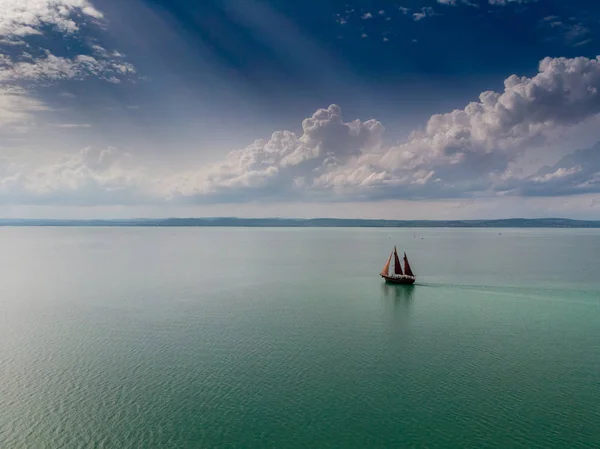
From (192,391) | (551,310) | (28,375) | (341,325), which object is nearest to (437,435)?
(192,391)

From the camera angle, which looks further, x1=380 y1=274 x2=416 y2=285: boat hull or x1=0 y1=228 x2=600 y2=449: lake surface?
x1=380 y1=274 x2=416 y2=285: boat hull

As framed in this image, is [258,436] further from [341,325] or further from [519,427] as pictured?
[341,325]

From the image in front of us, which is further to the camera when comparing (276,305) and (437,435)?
(276,305)

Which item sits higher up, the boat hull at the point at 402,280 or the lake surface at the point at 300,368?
the boat hull at the point at 402,280

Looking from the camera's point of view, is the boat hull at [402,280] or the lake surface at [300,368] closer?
the lake surface at [300,368]

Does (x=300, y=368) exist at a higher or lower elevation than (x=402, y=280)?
lower

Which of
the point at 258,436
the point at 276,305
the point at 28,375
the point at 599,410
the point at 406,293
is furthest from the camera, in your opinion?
the point at 406,293

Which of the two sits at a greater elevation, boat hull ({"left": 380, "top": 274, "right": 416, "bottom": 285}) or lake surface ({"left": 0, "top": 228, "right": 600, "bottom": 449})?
boat hull ({"left": 380, "top": 274, "right": 416, "bottom": 285})

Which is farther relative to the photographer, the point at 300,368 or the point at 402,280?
the point at 402,280
